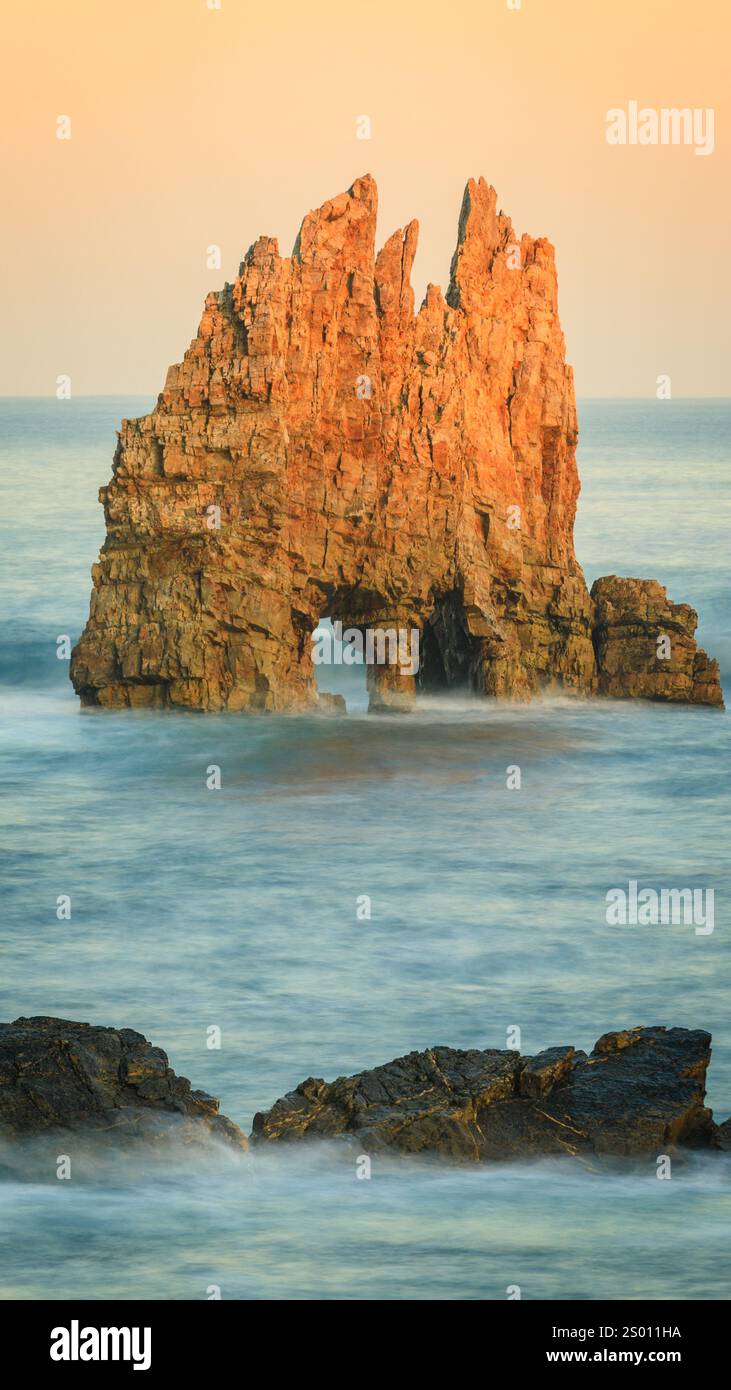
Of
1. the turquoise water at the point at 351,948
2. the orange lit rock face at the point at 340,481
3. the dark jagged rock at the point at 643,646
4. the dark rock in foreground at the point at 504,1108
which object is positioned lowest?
the turquoise water at the point at 351,948

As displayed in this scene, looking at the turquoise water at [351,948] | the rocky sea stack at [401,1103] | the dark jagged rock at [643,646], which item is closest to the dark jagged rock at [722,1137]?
the rocky sea stack at [401,1103]

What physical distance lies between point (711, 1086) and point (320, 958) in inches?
301

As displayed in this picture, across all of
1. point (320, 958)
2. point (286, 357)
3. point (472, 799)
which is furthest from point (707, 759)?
point (320, 958)

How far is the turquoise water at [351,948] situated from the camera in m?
18.7

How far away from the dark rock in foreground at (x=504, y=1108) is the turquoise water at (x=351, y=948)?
340 mm

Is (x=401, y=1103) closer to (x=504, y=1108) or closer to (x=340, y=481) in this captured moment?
(x=504, y=1108)

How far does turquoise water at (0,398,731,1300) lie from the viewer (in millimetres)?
18688

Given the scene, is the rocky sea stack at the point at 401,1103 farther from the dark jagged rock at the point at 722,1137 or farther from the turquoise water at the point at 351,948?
the turquoise water at the point at 351,948

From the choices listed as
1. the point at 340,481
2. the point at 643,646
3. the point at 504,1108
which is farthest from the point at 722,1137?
the point at 643,646

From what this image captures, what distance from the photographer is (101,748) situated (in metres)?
45.5

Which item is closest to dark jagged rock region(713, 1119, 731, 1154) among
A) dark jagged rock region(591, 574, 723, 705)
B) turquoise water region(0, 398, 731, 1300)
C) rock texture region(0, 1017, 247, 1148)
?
turquoise water region(0, 398, 731, 1300)

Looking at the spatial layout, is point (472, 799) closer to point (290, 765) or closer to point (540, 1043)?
point (290, 765)

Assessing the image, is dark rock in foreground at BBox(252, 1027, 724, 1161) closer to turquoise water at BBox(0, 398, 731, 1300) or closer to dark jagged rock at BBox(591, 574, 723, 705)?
turquoise water at BBox(0, 398, 731, 1300)

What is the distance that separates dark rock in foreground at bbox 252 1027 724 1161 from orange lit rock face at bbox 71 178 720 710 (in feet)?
77.8
